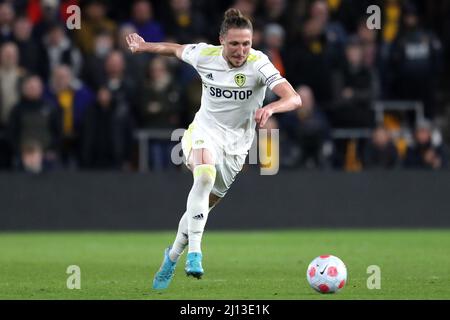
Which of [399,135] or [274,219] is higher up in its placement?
[399,135]

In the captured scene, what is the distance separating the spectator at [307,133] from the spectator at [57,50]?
378 cm

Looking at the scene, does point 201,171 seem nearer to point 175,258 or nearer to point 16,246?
point 175,258

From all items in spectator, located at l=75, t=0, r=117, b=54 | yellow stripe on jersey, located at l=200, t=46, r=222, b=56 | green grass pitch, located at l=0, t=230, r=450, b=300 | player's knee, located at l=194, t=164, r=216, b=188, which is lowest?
green grass pitch, located at l=0, t=230, r=450, b=300

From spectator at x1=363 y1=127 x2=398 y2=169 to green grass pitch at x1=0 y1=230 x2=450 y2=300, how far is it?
1206 millimetres

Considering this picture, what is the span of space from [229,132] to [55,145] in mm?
8785

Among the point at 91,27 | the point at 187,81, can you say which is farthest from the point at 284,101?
the point at 91,27

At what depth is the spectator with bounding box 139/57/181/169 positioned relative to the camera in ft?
65.6

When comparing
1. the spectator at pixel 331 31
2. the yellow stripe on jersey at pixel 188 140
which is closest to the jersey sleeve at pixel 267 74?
the yellow stripe on jersey at pixel 188 140

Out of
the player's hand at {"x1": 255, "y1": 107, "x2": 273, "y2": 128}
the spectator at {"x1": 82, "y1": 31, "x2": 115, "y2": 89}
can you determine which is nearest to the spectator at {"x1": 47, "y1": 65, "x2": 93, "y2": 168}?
the spectator at {"x1": 82, "y1": 31, "x2": 115, "y2": 89}

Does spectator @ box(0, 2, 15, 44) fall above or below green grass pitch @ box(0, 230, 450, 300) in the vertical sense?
above

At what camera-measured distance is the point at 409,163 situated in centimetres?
2123

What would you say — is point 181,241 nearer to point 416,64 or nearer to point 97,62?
point 97,62

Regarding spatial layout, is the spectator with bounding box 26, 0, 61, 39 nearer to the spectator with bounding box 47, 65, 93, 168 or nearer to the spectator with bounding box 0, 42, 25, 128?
the spectator with bounding box 0, 42, 25, 128

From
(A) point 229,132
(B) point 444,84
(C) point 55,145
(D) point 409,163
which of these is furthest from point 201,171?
(B) point 444,84
